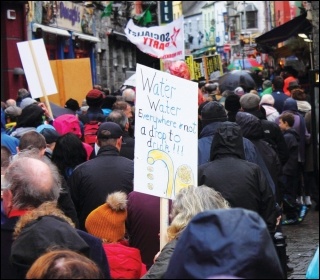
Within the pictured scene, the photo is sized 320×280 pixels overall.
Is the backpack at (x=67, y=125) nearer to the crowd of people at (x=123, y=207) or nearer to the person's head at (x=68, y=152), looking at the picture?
the crowd of people at (x=123, y=207)

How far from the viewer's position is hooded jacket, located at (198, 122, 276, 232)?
7.24 meters

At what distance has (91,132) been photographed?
11.1 m

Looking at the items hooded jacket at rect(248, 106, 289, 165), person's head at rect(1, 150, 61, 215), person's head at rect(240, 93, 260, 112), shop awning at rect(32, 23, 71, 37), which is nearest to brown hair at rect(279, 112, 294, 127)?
hooded jacket at rect(248, 106, 289, 165)

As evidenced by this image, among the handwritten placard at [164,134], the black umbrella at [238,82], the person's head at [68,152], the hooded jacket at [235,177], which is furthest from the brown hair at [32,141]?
the black umbrella at [238,82]

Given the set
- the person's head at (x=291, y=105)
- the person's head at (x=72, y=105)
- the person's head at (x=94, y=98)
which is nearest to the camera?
the person's head at (x=94, y=98)

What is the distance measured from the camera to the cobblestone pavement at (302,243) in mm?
9797

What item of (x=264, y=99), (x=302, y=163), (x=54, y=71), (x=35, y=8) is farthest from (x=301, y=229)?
(x=35, y=8)

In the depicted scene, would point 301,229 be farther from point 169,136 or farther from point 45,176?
point 45,176

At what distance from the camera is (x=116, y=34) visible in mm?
37312

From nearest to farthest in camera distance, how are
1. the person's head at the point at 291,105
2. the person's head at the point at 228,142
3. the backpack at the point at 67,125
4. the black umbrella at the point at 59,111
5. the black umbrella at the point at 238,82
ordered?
the person's head at the point at 228,142 < the backpack at the point at 67,125 < the black umbrella at the point at 59,111 < the person's head at the point at 291,105 < the black umbrella at the point at 238,82

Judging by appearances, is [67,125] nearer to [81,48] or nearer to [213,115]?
[213,115]

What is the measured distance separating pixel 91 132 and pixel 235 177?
4.11 m

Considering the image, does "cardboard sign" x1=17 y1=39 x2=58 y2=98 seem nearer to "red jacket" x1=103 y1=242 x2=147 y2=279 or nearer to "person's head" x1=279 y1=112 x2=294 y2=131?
"person's head" x1=279 y1=112 x2=294 y2=131

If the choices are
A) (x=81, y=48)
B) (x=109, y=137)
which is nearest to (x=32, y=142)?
(x=109, y=137)
